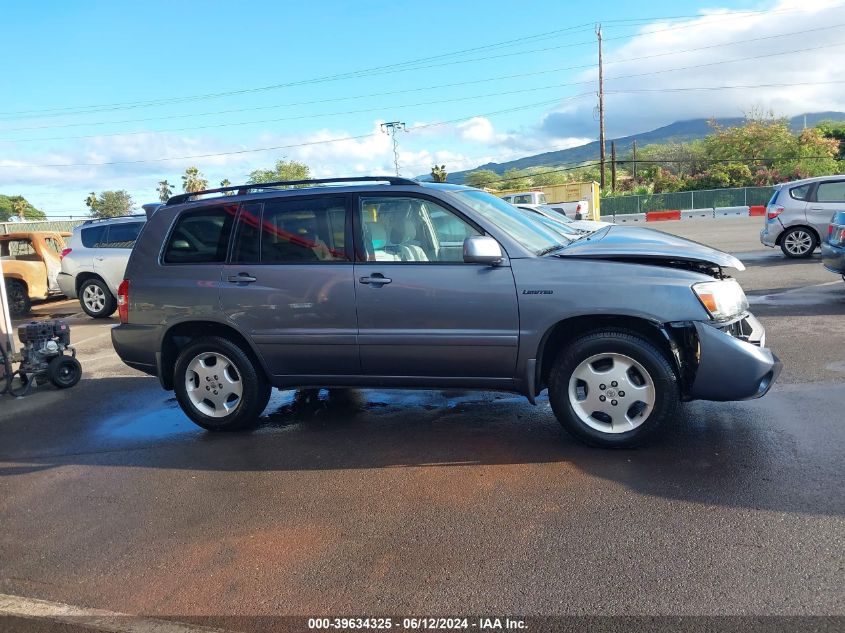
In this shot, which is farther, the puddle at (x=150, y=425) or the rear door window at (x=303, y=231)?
the puddle at (x=150, y=425)

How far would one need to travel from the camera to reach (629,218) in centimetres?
3878

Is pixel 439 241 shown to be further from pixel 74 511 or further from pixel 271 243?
pixel 74 511

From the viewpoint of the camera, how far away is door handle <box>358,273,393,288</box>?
4758 mm

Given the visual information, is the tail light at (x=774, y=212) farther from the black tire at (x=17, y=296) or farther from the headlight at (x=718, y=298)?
the black tire at (x=17, y=296)

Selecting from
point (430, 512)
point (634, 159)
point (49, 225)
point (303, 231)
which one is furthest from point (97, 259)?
point (634, 159)

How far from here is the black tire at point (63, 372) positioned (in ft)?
23.4

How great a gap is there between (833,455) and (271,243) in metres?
4.12

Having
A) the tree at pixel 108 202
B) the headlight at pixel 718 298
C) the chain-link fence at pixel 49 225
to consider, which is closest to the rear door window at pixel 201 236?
the headlight at pixel 718 298

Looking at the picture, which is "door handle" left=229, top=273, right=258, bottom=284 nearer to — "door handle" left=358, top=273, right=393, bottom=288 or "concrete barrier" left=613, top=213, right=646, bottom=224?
"door handle" left=358, top=273, right=393, bottom=288

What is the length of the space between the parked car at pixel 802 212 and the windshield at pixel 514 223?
986 centimetres

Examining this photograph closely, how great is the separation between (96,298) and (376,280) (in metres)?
9.49

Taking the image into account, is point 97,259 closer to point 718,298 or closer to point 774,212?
point 718,298

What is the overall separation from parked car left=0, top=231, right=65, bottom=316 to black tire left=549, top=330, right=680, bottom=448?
1189 centimetres

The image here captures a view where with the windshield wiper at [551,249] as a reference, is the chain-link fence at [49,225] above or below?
above
